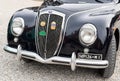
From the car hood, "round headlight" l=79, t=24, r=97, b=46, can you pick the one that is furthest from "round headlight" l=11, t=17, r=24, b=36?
"round headlight" l=79, t=24, r=97, b=46

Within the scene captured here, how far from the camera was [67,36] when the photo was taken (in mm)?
3912

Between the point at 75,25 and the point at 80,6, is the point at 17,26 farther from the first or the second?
the point at 80,6

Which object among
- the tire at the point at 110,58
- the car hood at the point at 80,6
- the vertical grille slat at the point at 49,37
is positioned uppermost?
the car hood at the point at 80,6

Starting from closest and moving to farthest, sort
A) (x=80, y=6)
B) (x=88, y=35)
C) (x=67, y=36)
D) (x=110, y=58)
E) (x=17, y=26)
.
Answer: (x=88, y=35) < (x=67, y=36) < (x=110, y=58) < (x=17, y=26) < (x=80, y=6)

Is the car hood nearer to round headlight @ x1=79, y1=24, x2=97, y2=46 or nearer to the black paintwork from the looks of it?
the black paintwork

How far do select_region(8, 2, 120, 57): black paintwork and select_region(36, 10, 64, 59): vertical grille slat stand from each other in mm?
85

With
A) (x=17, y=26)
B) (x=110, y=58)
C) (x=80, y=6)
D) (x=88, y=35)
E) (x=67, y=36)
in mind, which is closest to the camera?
(x=88, y=35)

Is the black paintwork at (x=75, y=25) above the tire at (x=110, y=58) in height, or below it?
above

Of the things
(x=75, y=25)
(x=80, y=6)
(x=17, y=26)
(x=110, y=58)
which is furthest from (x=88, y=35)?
(x=17, y=26)

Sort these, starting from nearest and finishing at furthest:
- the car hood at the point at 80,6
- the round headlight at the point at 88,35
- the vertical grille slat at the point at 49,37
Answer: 1. the round headlight at the point at 88,35
2. the vertical grille slat at the point at 49,37
3. the car hood at the point at 80,6

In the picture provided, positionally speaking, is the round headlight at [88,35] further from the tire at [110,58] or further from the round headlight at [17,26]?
the round headlight at [17,26]

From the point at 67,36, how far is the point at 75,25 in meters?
0.22

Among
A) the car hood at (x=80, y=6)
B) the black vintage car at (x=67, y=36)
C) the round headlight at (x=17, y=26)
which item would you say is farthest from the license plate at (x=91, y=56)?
the round headlight at (x=17, y=26)

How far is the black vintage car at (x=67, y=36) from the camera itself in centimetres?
382
